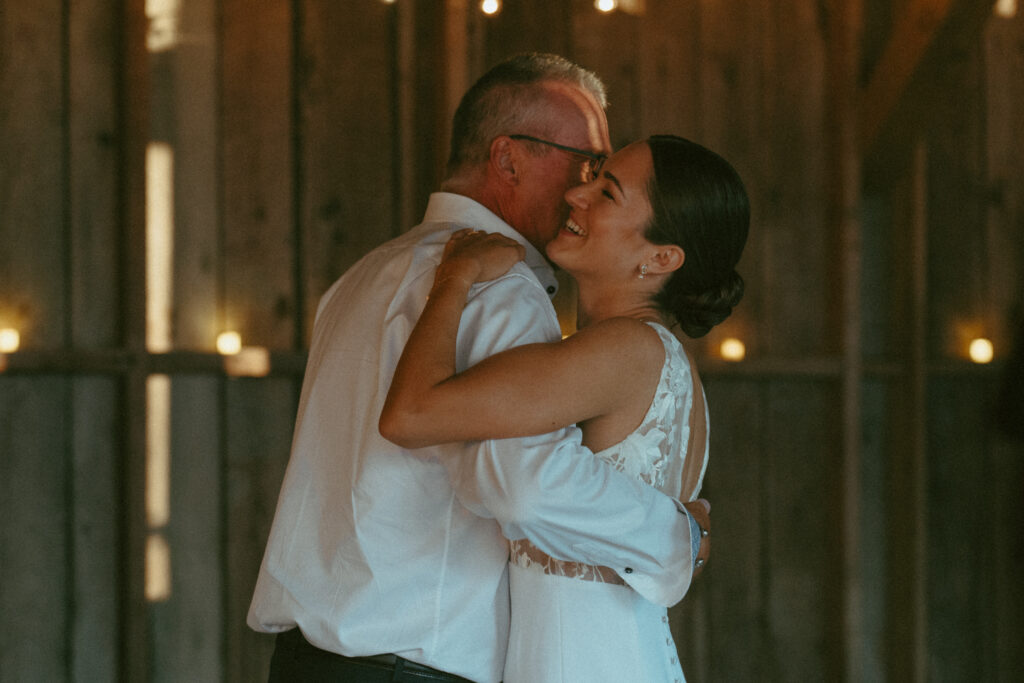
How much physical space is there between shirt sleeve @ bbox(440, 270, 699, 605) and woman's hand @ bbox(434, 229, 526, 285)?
0.03 metres

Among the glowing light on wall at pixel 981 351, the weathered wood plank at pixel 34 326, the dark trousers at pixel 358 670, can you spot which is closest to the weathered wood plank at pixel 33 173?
the weathered wood plank at pixel 34 326

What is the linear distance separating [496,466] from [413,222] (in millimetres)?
2224

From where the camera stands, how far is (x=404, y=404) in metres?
1.34

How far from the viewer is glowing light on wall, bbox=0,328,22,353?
2943 mm

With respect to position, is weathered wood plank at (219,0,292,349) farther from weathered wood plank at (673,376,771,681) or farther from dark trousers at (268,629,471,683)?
dark trousers at (268,629,471,683)

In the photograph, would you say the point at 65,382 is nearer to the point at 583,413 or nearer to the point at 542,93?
the point at 542,93

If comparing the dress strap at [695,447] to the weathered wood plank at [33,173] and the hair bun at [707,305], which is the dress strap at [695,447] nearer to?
the hair bun at [707,305]

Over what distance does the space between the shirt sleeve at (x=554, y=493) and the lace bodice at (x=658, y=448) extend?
0.27 ft

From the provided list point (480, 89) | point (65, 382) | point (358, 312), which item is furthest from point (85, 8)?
point (358, 312)

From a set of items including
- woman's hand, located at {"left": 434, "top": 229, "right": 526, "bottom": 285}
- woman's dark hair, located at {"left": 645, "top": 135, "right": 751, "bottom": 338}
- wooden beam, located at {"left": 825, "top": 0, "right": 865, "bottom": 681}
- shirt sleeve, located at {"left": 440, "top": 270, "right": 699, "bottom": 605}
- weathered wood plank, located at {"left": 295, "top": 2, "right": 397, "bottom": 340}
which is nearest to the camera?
shirt sleeve, located at {"left": 440, "top": 270, "right": 699, "bottom": 605}

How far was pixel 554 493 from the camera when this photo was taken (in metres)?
1.32

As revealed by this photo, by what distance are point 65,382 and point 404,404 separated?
81.6 inches

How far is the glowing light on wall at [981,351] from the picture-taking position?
13.5 feet

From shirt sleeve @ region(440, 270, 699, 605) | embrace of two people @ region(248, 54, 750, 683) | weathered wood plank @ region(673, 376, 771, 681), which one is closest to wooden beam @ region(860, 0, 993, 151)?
weathered wood plank @ region(673, 376, 771, 681)
